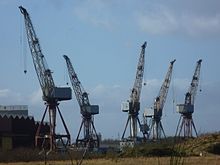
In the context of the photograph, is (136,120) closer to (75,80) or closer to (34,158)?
(75,80)

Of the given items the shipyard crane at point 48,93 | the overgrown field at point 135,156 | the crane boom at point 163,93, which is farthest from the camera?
the crane boom at point 163,93

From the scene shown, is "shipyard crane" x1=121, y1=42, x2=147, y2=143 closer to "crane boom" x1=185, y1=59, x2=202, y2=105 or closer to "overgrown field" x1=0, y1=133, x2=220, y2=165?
"crane boom" x1=185, y1=59, x2=202, y2=105

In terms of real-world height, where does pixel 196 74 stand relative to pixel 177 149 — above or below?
above

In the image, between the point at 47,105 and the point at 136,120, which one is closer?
the point at 47,105

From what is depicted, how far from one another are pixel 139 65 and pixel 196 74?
2425 cm

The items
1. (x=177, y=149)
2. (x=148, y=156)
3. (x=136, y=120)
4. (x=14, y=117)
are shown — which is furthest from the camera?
(x=136, y=120)

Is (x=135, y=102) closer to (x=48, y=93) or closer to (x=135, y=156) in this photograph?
(x=48, y=93)

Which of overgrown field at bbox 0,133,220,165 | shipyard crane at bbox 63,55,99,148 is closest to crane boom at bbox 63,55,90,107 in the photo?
shipyard crane at bbox 63,55,99,148

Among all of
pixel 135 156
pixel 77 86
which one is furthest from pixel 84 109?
pixel 135 156

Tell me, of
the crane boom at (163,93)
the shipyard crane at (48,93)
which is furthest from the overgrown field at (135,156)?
the crane boom at (163,93)

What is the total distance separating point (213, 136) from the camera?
8206 cm

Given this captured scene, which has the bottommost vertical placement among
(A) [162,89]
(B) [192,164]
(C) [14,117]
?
(B) [192,164]

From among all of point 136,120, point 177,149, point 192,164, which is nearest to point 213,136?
point 192,164

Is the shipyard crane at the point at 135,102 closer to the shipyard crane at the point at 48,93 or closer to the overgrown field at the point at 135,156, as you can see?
the shipyard crane at the point at 48,93
